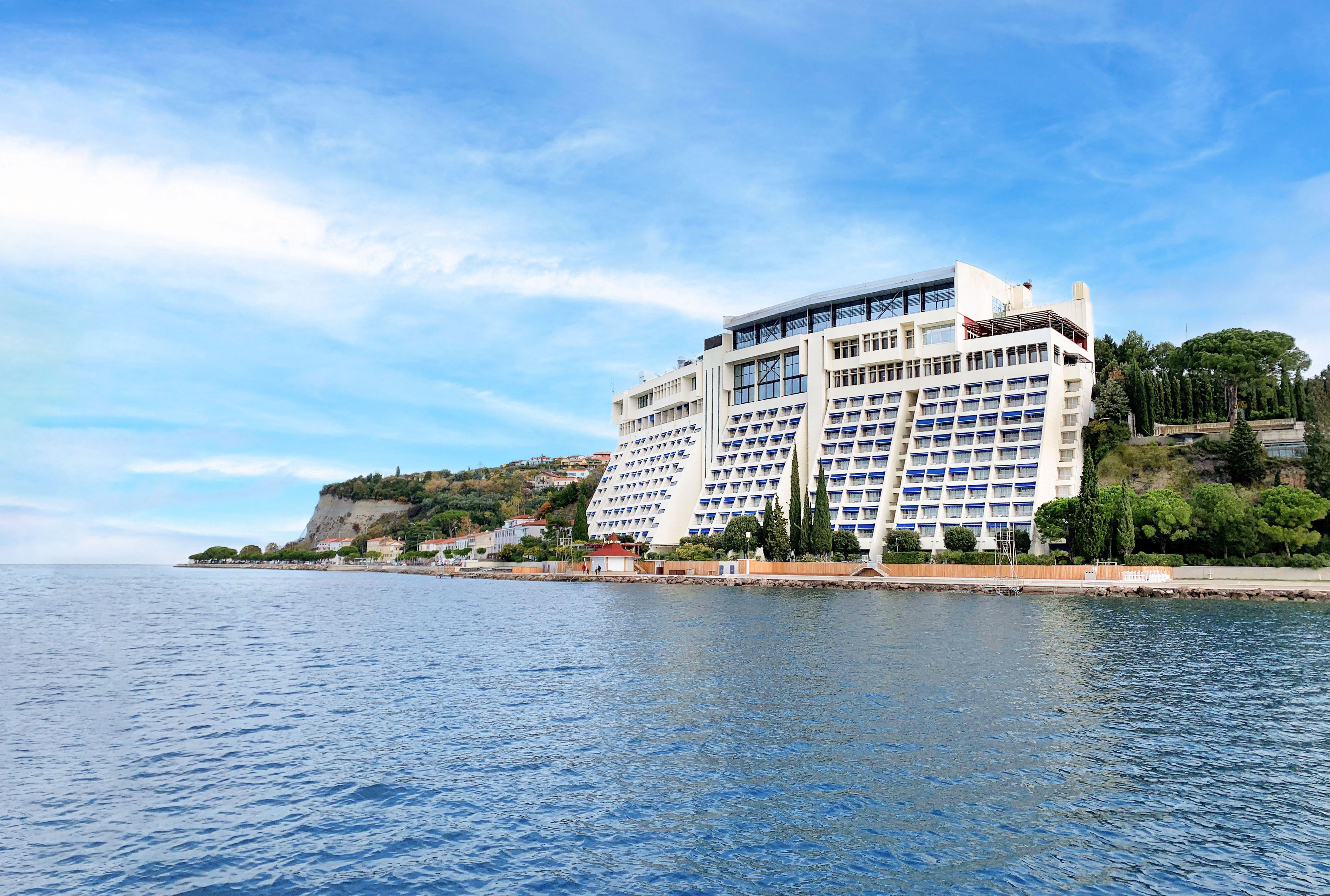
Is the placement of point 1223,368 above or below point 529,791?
above

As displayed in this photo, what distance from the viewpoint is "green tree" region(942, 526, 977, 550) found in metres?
91.1

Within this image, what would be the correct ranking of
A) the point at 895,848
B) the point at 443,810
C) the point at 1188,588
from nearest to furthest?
the point at 895,848, the point at 443,810, the point at 1188,588

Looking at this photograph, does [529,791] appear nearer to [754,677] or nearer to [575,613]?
[754,677]

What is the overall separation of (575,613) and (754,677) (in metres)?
32.6

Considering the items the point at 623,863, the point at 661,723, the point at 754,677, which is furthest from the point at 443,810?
the point at 754,677

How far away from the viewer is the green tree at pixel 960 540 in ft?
299

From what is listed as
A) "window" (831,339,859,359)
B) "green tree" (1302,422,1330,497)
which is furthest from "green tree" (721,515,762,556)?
"green tree" (1302,422,1330,497)

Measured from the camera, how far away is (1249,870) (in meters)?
14.1

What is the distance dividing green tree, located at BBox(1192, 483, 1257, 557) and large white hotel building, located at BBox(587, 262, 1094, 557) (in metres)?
16.1

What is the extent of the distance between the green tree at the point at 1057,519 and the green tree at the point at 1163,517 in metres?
5.93

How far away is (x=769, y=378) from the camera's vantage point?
12794 cm

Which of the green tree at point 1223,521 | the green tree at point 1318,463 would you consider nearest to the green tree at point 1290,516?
the green tree at point 1223,521

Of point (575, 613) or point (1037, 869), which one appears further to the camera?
point (575, 613)

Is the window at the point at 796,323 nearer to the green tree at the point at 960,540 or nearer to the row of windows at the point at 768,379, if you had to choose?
the row of windows at the point at 768,379
